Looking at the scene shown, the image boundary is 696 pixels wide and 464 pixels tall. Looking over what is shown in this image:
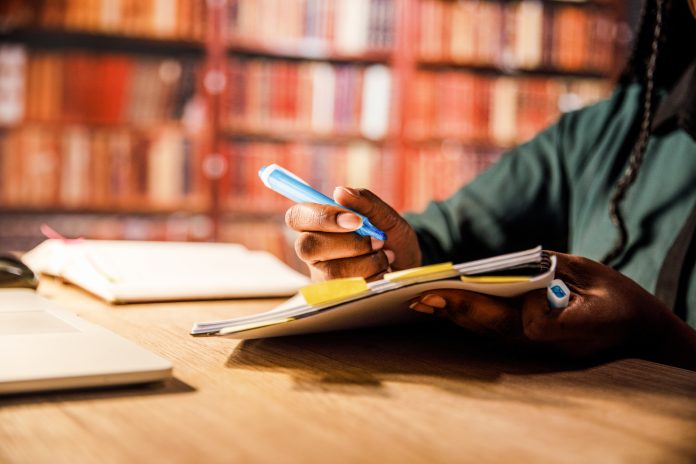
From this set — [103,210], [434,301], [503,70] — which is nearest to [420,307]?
[434,301]

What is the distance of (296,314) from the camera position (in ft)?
1.77

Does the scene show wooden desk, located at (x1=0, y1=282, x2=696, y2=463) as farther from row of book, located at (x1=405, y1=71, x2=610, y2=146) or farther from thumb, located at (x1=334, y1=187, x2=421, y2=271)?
row of book, located at (x1=405, y1=71, x2=610, y2=146)

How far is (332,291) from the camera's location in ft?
1.79

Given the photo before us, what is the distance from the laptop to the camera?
16.8 inches

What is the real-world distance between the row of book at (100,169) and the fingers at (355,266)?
183 centimetres

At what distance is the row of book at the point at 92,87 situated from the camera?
237 centimetres

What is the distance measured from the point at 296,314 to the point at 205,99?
2.13 meters

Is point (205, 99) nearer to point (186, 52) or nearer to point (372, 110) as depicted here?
point (186, 52)

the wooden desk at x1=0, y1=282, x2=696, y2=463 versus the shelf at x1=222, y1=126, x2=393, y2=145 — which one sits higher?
the shelf at x1=222, y1=126, x2=393, y2=145

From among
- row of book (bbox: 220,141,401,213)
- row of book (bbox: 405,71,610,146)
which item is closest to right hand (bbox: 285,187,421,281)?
row of book (bbox: 220,141,401,213)

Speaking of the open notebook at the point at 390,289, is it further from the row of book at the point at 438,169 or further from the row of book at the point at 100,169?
the row of book at the point at 438,169

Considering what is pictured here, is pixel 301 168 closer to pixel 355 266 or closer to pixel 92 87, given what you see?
pixel 92 87

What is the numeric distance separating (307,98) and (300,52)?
18 cm

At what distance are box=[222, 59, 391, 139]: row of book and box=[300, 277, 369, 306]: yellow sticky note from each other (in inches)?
83.3
